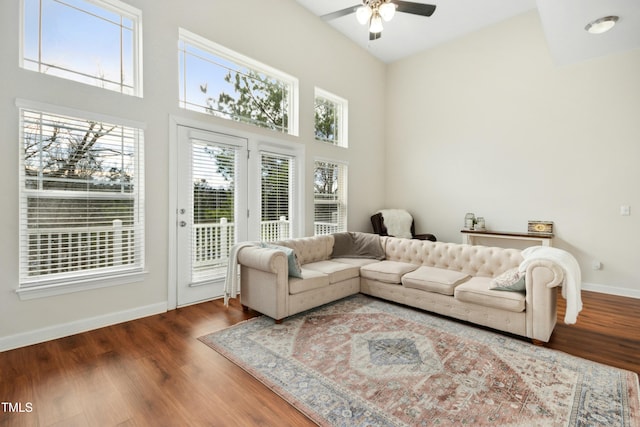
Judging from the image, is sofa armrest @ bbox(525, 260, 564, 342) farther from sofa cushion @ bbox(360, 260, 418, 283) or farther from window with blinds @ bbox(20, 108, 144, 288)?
window with blinds @ bbox(20, 108, 144, 288)

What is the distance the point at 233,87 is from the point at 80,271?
9.24 feet

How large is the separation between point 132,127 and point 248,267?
1.88 m

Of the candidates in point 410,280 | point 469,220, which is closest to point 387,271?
point 410,280

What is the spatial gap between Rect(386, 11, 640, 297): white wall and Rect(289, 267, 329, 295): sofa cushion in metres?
3.36

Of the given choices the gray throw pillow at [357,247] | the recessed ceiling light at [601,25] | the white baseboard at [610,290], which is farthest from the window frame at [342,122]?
the white baseboard at [610,290]

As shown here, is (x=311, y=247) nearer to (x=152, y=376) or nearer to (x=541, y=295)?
(x=152, y=376)

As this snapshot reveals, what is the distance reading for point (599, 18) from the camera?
3078 millimetres

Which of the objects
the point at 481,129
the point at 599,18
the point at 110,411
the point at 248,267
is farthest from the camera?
the point at 481,129

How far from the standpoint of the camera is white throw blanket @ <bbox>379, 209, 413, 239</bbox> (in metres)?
5.82

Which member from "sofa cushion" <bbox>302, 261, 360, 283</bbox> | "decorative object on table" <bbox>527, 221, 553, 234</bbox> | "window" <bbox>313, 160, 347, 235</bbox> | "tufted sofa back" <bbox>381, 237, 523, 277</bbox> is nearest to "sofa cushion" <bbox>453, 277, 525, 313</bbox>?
"tufted sofa back" <bbox>381, 237, 523, 277</bbox>

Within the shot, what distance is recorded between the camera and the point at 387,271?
366 centimetres

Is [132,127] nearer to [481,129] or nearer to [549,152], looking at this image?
[481,129]

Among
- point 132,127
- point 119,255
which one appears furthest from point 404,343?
point 132,127

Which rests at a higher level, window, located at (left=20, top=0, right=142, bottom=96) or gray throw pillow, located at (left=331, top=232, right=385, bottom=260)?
window, located at (left=20, top=0, right=142, bottom=96)
